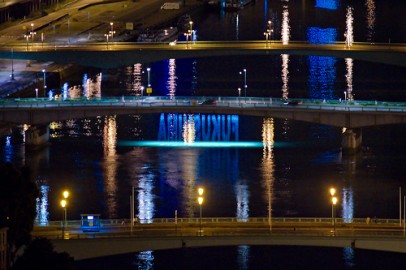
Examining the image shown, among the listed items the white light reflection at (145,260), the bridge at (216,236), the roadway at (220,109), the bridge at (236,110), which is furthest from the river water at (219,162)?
the bridge at (216,236)

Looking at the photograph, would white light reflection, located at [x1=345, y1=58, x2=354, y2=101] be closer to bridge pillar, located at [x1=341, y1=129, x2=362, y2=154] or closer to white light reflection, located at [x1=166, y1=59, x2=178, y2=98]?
white light reflection, located at [x1=166, y1=59, x2=178, y2=98]

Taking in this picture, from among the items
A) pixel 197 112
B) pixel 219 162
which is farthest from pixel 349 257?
pixel 197 112

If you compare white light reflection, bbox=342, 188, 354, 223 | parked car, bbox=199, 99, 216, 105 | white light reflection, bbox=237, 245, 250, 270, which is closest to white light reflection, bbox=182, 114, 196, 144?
parked car, bbox=199, 99, 216, 105

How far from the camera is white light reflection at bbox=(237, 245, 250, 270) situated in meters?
101

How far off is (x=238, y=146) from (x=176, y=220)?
31647mm

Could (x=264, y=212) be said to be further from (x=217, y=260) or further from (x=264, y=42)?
(x=264, y=42)

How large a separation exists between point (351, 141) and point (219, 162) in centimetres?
752

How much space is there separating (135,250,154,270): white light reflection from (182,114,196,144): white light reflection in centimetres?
2856

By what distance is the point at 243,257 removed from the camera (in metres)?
102

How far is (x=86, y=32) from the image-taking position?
171375 mm

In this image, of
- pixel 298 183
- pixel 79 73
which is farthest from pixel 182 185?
pixel 79 73

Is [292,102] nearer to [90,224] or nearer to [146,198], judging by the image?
[146,198]

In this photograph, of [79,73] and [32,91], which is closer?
[32,91]

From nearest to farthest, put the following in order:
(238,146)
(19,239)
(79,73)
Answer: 1. (19,239)
2. (238,146)
3. (79,73)
